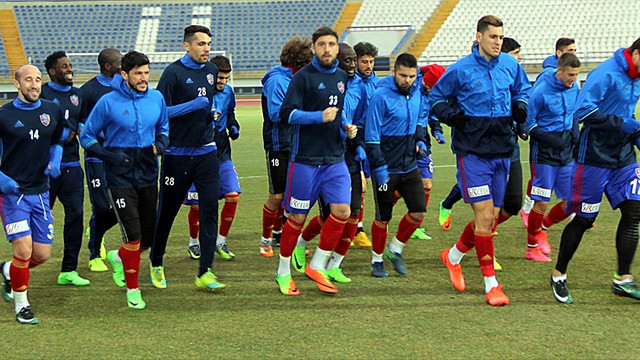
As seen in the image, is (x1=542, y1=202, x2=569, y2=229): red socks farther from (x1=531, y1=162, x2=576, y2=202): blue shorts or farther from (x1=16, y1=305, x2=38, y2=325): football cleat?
(x1=16, y1=305, x2=38, y2=325): football cleat

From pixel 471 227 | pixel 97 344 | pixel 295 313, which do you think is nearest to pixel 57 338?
pixel 97 344

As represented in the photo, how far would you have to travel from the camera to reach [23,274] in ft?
18.7

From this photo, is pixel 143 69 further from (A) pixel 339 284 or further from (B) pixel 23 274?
(A) pixel 339 284

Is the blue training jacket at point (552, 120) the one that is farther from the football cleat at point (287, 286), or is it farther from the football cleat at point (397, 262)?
the football cleat at point (287, 286)

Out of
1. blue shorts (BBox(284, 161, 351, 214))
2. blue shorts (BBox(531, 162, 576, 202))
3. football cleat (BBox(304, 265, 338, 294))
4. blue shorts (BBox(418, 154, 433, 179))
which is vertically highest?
blue shorts (BBox(284, 161, 351, 214))

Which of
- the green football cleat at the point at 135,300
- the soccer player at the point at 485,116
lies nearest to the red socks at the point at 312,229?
the soccer player at the point at 485,116

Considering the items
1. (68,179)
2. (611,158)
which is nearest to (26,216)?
(68,179)

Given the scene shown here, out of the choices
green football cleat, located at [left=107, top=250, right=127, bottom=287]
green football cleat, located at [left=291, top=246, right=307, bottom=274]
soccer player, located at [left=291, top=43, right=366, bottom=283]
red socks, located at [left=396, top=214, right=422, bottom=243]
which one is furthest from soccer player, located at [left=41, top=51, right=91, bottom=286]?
red socks, located at [left=396, top=214, right=422, bottom=243]

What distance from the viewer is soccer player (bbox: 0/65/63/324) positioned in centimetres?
562

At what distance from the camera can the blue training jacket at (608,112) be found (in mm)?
5754

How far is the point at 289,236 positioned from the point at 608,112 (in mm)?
2828

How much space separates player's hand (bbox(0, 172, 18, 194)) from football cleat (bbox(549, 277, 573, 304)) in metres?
4.31

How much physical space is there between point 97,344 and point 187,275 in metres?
2.16

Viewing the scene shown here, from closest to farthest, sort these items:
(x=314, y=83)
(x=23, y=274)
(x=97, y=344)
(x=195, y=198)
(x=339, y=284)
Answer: (x=97, y=344) < (x=23, y=274) < (x=314, y=83) < (x=339, y=284) < (x=195, y=198)
